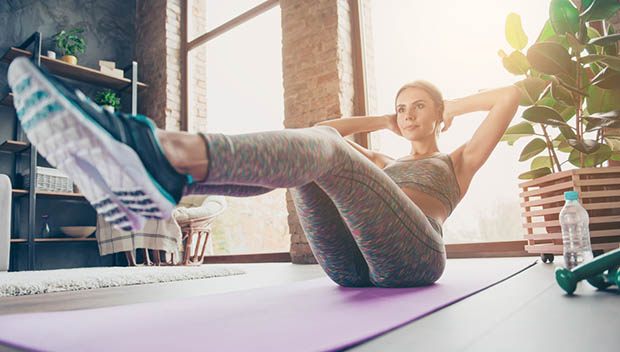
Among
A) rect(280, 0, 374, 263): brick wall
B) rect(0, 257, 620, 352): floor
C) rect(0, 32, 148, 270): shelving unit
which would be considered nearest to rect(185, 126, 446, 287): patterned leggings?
rect(0, 257, 620, 352): floor

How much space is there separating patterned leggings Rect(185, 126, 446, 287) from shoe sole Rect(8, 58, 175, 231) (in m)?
0.08

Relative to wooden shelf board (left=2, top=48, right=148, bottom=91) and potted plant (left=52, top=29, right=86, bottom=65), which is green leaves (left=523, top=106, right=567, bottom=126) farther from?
potted plant (left=52, top=29, right=86, bottom=65)

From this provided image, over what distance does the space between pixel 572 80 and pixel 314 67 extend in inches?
79.8

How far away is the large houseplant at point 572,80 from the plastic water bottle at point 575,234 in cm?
27

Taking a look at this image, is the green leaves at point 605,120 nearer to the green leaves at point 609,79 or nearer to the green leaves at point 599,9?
Result: the green leaves at point 609,79

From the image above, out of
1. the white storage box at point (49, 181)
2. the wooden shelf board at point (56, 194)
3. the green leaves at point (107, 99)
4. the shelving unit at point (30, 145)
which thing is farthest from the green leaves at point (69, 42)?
the wooden shelf board at point (56, 194)

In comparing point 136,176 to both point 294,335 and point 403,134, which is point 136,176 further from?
point 403,134

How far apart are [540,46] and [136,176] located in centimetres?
181

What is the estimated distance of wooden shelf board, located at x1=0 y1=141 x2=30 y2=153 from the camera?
148 inches

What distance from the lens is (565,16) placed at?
1.81 m

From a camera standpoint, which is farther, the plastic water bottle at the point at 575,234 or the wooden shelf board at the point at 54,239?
the wooden shelf board at the point at 54,239

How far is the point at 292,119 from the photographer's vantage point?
3613mm

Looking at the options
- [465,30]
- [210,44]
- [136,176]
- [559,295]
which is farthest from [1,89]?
[559,295]

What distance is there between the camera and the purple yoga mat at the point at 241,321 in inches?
27.0
